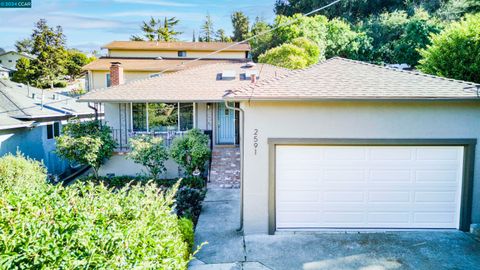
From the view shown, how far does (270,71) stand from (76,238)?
16.0 m

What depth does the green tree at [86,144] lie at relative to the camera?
1345 centimetres

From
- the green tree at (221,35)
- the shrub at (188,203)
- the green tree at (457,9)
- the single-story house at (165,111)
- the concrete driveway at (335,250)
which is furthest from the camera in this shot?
the green tree at (221,35)

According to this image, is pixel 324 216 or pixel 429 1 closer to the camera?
pixel 324 216

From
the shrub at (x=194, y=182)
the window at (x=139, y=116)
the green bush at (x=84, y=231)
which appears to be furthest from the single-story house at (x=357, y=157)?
the window at (x=139, y=116)

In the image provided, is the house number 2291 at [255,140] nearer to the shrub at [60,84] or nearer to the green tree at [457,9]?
the green tree at [457,9]

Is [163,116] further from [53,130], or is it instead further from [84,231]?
[84,231]

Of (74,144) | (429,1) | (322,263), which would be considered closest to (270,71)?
(74,144)

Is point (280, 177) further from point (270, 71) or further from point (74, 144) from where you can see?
point (270, 71)

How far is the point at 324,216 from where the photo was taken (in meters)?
8.62

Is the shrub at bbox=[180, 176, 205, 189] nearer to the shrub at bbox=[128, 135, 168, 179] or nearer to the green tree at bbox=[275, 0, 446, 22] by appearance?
the shrub at bbox=[128, 135, 168, 179]

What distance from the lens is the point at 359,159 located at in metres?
8.52

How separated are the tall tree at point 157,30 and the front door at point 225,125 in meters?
38.2

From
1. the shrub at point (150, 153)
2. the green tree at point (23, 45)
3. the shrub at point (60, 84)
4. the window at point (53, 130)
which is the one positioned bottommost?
the shrub at point (150, 153)

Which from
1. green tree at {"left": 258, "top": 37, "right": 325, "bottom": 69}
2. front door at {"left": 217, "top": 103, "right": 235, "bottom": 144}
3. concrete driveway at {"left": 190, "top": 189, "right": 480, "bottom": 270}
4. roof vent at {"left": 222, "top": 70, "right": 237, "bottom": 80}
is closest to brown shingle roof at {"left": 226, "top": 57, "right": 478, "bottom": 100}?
concrete driveway at {"left": 190, "top": 189, "right": 480, "bottom": 270}
